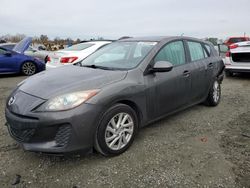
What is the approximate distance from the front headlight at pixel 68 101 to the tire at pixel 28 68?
8.05 metres

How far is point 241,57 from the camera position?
8.34 m

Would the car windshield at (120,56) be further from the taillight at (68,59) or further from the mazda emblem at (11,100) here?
the taillight at (68,59)

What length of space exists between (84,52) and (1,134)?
4224 millimetres

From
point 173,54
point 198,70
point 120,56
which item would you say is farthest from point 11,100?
point 198,70

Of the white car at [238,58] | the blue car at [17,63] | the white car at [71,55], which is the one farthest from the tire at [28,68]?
the white car at [238,58]

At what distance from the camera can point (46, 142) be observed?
2.82 meters

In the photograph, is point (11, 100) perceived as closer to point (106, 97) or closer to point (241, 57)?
point (106, 97)

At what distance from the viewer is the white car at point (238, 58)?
8.12 meters

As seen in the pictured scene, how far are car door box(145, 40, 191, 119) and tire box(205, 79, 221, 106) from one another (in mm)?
1081

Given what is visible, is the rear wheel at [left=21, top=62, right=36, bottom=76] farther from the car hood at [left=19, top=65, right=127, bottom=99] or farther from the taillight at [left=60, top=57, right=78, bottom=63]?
the car hood at [left=19, top=65, right=127, bottom=99]

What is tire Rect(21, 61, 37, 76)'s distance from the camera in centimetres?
1017

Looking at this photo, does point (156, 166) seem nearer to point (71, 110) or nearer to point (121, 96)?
point (121, 96)

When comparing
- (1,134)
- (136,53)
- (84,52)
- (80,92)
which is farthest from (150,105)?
(84,52)

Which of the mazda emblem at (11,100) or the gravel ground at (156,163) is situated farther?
the mazda emblem at (11,100)
